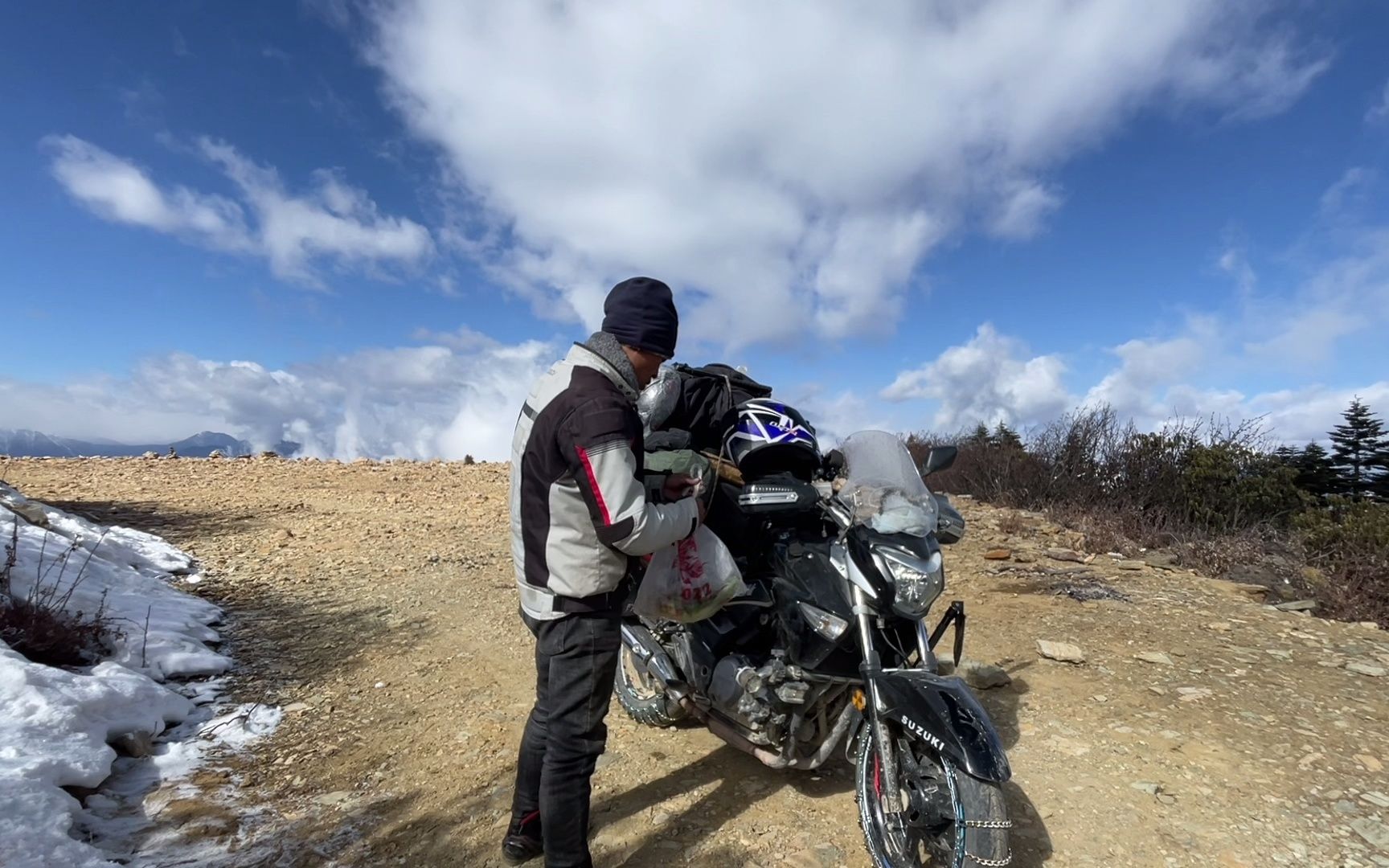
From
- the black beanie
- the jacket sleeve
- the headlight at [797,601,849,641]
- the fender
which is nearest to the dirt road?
the fender

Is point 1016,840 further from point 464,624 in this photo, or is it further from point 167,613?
point 167,613

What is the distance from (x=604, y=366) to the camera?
227 centimetres

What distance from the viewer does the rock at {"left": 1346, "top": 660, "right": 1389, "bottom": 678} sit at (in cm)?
404

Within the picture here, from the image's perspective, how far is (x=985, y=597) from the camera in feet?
18.9

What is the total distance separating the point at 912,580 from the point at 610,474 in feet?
3.49

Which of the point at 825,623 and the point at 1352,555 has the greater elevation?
the point at 1352,555

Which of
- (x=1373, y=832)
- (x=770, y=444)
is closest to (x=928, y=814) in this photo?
(x=770, y=444)

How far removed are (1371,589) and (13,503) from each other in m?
10.7

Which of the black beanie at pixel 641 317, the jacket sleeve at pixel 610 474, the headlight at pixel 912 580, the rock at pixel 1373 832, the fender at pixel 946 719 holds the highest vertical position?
the black beanie at pixel 641 317

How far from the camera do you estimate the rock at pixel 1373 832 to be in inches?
102

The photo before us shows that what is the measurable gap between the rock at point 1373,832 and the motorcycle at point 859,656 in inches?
64.6

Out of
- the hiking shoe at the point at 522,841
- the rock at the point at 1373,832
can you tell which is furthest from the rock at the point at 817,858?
the rock at the point at 1373,832

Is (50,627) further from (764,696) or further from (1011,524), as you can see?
(1011,524)

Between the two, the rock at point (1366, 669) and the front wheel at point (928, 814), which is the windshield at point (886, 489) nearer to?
the front wheel at point (928, 814)
